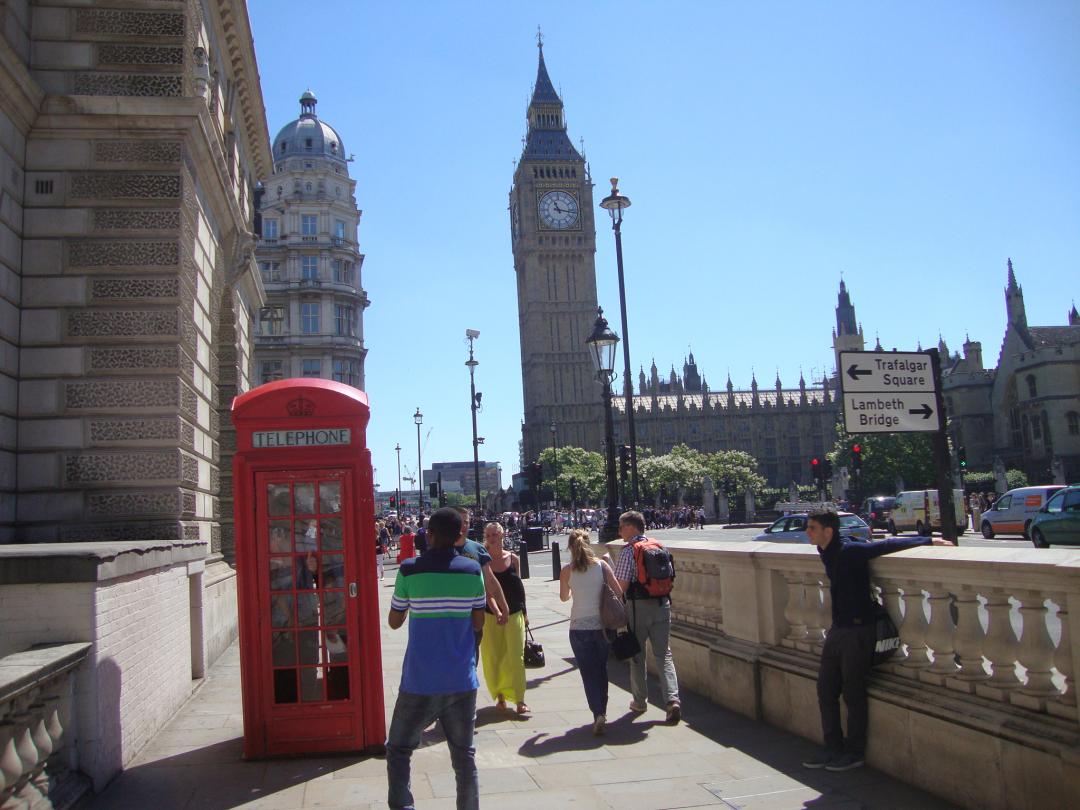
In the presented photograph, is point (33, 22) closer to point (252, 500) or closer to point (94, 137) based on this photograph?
point (94, 137)

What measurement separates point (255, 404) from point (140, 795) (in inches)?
104

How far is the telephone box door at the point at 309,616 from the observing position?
6.84 meters

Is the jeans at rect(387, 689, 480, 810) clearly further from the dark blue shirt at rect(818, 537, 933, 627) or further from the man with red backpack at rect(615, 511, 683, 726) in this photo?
the man with red backpack at rect(615, 511, 683, 726)

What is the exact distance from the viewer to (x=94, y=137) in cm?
992

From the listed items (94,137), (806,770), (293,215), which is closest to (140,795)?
(806,770)

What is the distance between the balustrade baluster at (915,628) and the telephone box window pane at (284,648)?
4.17 m

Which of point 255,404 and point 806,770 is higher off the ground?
point 255,404

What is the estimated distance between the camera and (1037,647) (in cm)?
483

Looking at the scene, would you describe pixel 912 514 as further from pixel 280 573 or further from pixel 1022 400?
pixel 1022 400

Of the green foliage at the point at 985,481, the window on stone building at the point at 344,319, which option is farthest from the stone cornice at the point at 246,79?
the green foliage at the point at 985,481

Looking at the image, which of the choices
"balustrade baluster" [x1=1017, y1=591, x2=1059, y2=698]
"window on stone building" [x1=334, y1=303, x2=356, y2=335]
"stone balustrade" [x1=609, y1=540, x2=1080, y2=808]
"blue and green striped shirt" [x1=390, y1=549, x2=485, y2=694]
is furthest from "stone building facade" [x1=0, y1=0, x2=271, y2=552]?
"window on stone building" [x1=334, y1=303, x2=356, y2=335]

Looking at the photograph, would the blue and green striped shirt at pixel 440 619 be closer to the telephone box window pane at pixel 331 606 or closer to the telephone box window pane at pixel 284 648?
the telephone box window pane at pixel 331 606

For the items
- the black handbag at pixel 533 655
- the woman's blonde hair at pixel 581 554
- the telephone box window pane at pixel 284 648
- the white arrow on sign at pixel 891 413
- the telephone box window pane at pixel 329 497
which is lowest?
the black handbag at pixel 533 655

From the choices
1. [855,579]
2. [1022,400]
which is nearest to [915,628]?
[855,579]
